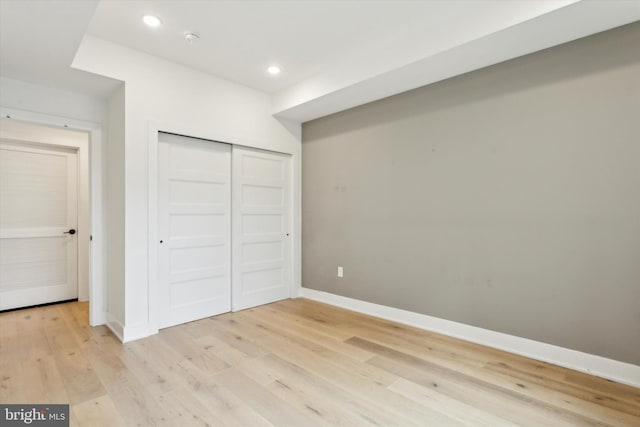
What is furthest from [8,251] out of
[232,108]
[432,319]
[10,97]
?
[432,319]

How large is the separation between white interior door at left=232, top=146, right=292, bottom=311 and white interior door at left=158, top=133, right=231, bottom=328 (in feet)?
0.43

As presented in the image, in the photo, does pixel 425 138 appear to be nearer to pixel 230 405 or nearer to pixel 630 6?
pixel 630 6

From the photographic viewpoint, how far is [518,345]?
2662 millimetres

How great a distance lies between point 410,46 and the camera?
276 cm

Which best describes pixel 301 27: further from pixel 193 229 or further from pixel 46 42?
pixel 193 229

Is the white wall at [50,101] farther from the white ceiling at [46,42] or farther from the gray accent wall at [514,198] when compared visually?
the gray accent wall at [514,198]

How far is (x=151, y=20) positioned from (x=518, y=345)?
403 centimetres

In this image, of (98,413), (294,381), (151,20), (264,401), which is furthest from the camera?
(151,20)

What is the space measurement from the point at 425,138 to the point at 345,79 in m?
1.03

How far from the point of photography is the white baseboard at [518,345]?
7.36 feet

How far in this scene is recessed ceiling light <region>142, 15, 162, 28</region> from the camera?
8.27ft

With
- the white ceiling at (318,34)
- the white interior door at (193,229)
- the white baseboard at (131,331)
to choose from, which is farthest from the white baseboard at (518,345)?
the white ceiling at (318,34)

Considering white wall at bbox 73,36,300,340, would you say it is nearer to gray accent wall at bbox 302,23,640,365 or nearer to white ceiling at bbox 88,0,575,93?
white ceiling at bbox 88,0,575,93

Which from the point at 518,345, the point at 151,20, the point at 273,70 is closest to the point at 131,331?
the point at 151,20
